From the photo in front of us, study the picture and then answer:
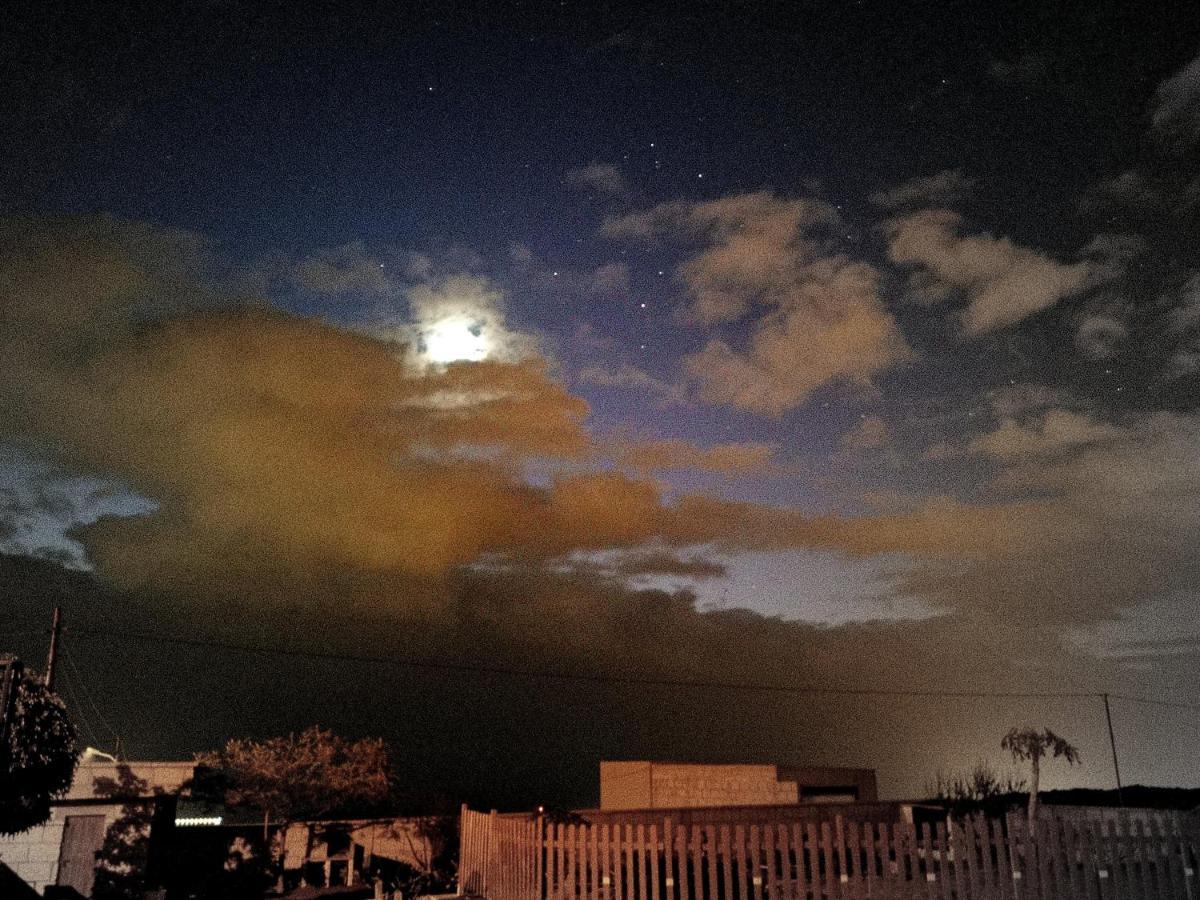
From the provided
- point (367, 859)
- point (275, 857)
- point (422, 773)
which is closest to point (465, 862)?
point (367, 859)

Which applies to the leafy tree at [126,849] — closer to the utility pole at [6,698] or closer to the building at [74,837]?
the building at [74,837]

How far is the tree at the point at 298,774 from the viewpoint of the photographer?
23031mm

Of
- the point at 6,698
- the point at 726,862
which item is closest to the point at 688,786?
the point at 726,862

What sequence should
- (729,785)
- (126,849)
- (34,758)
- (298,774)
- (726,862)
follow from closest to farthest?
(726,862), (34,758), (126,849), (298,774), (729,785)

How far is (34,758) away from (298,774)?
10171 mm

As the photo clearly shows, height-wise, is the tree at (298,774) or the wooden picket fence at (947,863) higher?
the tree at (298,774)

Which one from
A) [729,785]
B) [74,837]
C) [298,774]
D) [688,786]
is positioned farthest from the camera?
[688,786]

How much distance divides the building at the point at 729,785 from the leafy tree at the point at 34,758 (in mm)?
17789

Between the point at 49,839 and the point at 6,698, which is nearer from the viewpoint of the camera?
the point at 6,698

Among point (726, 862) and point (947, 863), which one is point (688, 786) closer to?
point (947, 863)

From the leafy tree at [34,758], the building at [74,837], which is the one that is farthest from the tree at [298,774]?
the leafy tree at [34,758]

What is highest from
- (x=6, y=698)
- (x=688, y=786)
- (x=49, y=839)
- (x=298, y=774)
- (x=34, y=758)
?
(x=6, y=698)

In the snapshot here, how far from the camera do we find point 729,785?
2930cm

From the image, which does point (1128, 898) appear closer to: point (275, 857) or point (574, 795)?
point (275, 857)
